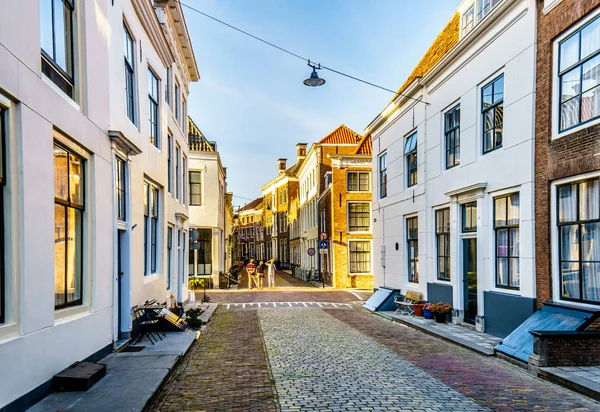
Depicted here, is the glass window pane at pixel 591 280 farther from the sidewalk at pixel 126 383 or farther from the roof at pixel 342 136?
the roof at pixel 342 136

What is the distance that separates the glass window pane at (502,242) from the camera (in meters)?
10.8

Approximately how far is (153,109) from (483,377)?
9.72 m

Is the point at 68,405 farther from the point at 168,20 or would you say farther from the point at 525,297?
the point at 168,20

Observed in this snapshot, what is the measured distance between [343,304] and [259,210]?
2208 inches

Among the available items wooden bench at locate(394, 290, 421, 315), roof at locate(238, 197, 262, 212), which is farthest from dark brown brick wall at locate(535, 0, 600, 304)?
roof at locate(238, 197, 262, 212)

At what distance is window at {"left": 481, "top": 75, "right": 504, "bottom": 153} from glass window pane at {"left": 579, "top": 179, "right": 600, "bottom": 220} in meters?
2.95

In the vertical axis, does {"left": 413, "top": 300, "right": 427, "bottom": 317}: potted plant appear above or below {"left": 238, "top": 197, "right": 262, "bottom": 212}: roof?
below

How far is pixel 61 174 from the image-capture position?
6.75 m

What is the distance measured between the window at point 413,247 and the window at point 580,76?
762cm

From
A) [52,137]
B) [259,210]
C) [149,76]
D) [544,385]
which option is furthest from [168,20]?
[259,210]

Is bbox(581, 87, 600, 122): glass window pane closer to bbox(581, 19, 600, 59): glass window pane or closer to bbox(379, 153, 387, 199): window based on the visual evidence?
bbox(581, 19, 600, 59): glass window pane

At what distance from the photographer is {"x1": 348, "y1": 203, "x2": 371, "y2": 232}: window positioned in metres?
29.7

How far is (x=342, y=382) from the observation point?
7156mm

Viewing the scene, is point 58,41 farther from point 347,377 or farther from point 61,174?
point 347,377
